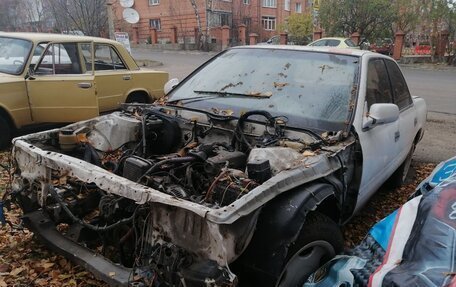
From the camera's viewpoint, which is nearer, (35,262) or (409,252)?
(409,252)

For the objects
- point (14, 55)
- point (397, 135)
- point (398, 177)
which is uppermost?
point (14, 55)

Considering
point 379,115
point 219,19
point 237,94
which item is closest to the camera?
point 379,115

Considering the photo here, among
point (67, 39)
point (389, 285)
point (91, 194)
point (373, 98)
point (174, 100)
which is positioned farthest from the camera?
point (67, 39)

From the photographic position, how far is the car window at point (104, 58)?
6766mm

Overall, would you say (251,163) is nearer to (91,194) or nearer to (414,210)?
(414,210)

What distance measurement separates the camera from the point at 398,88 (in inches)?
179

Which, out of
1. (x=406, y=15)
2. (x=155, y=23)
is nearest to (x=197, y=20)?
(x=155, y=23)

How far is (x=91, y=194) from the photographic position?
312cm

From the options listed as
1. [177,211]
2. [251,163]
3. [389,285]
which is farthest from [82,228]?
[389,285]

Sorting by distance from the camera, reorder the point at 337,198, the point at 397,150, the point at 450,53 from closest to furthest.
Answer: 1. the point at 337,198
2. the point at 397,150
3. the point at 450,53

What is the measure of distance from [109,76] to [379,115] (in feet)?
16.9

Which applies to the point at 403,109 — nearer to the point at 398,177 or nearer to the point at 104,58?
the point at 398,177

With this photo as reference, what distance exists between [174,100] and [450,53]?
23208 millimetres

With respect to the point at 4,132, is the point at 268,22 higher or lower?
higher
